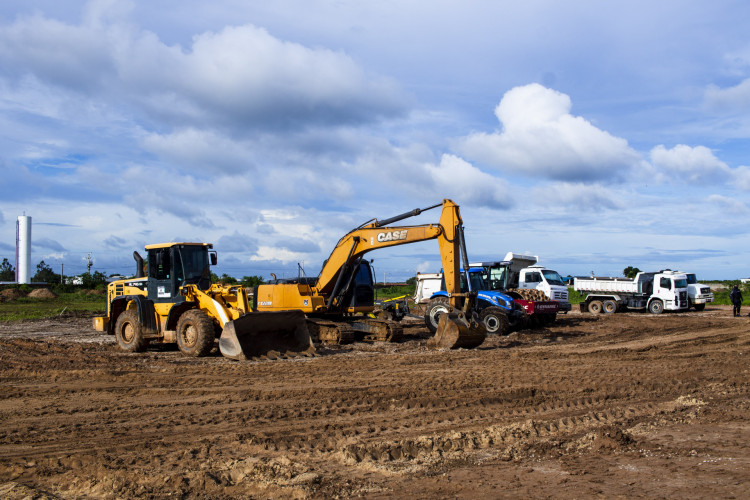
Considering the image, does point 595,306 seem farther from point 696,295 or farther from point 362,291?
point 362,291

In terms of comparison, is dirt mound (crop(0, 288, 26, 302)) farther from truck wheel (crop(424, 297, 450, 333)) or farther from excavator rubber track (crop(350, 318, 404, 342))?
excavator rubber track (crop(350, 318, 404, 342))

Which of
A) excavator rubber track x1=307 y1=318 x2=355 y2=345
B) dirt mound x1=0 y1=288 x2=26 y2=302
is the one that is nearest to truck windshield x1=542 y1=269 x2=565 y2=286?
excavator rubber track x1=307 y1=318 x2=355 y2=345

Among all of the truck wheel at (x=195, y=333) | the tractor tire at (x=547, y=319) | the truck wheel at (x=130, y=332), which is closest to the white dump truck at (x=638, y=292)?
the tractor tire at (x=547, y=319)

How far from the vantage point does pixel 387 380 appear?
1022 centimetres

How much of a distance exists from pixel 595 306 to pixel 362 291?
1774cm

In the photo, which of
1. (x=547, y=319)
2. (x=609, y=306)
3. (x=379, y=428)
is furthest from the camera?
(x=609, y=306)

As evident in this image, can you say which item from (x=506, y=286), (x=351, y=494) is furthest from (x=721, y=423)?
(x=506, y=286)

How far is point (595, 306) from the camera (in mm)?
31406

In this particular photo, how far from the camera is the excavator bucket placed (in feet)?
42.8

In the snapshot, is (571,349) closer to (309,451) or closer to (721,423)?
(721,423)

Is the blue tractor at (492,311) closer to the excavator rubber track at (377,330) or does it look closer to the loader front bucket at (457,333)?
the excavator rubber track at (377,330)

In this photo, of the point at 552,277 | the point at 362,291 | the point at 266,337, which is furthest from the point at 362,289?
the point at 552,277

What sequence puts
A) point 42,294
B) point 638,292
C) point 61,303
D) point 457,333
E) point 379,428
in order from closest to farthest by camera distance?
point 379,428, point 457,333, point 638,292, point 61,303, point 42,294

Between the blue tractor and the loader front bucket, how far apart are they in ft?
11.4
